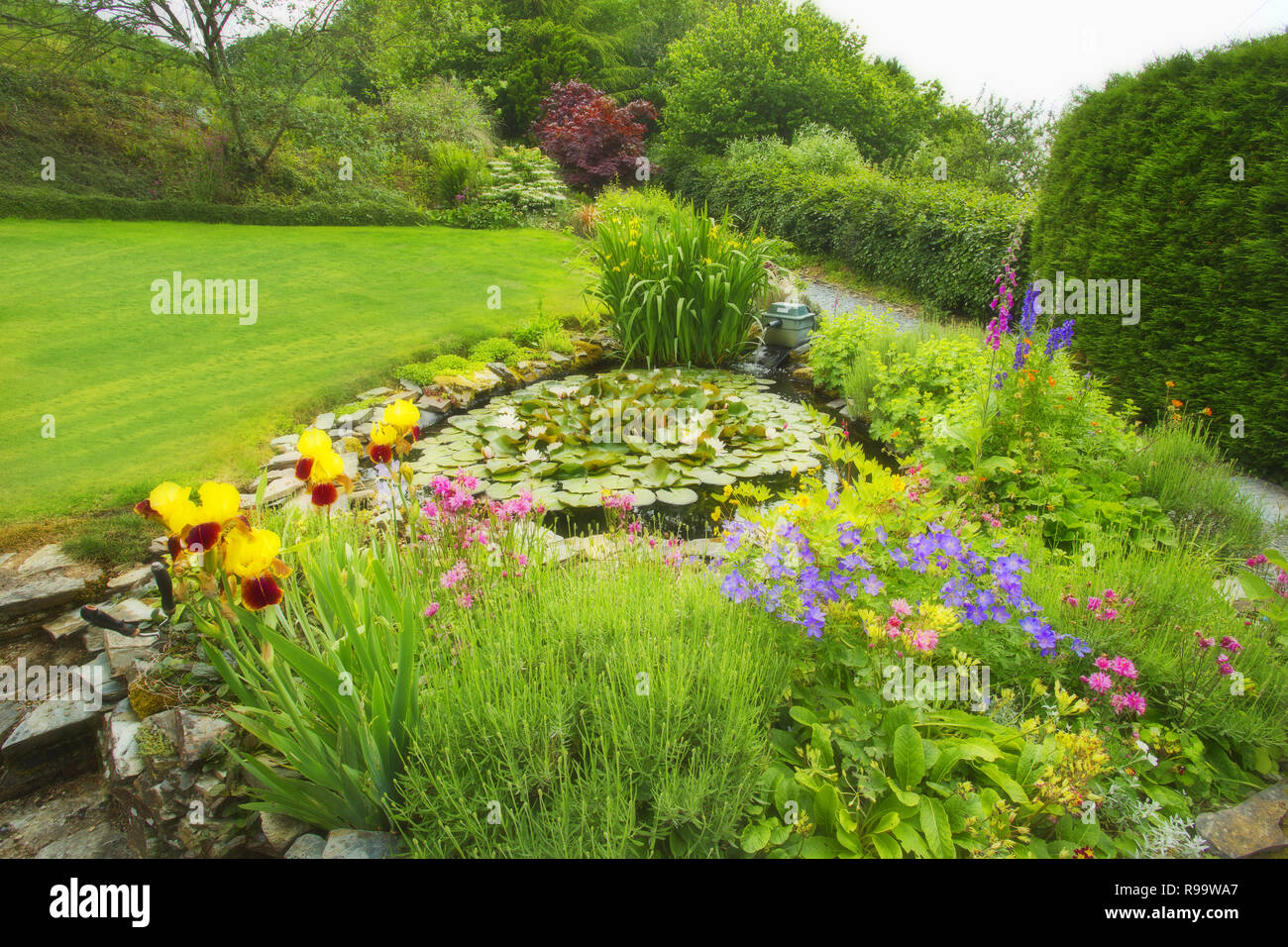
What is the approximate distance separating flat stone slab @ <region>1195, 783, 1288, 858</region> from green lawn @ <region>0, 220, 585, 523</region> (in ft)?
15.2

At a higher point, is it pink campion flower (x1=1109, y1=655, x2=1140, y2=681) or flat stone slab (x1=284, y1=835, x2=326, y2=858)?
pink campion flower (x1=1109, y1=655, x2=1140, y2=681)

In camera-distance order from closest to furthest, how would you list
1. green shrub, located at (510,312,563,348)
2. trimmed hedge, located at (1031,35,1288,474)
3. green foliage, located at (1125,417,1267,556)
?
green foliage, located at (1125,417,1267,556) < trimmed hedge, located at (1031,35,1288,474) < green shrub, located at (510,312,563,348)

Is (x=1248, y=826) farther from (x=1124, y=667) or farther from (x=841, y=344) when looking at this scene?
(x=841, y=344)

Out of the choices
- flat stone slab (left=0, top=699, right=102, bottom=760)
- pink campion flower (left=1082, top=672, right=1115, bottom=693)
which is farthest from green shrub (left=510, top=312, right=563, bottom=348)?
pink campion flower (left=1082, top=672, right=1115, bottom=693)

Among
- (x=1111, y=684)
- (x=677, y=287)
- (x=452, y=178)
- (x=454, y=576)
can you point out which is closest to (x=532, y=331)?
(x=677, y=287)

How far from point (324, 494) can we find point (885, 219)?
36.4 feet

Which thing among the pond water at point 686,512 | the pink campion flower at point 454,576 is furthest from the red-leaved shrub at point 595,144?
the pink campion flower at point 454,576

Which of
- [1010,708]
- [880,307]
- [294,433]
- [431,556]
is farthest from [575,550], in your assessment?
[880,307]

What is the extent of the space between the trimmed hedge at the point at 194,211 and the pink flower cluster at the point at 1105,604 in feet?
41.0

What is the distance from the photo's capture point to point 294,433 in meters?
4.59

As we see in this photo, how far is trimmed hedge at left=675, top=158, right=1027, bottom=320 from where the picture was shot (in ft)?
28.6

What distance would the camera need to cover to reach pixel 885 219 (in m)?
10.8

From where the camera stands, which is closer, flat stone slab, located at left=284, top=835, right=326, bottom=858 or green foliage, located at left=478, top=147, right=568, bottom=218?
flat stone slab, located at left=284, top=835, right=326, bottom=858

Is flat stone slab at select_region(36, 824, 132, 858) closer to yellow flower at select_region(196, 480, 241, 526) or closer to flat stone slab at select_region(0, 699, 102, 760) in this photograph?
flat stone slab at select_region(0, 699, 102, 760)
